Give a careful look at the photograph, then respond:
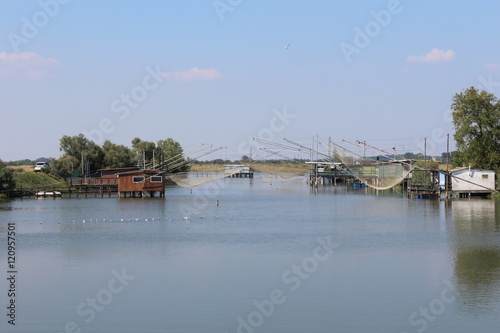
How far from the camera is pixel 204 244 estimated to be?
3023cm

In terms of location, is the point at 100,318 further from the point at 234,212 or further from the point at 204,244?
the point at 234,212

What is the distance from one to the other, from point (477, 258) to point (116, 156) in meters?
73.6

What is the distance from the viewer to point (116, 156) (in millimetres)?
93125

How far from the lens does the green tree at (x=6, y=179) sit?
60625 mm

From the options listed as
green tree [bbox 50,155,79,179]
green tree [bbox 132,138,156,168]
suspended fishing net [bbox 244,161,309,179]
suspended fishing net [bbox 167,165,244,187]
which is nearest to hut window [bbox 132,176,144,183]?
suspended fishing net [bbox 167,165,244,187]

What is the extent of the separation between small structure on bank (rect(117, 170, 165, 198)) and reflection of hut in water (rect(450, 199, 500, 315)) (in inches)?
1152

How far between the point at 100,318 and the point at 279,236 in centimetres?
1614

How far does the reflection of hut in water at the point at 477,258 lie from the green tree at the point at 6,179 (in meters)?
40.5

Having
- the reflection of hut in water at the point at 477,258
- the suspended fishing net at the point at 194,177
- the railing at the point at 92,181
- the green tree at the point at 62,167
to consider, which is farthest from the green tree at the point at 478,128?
the green tree at the point at 62,167

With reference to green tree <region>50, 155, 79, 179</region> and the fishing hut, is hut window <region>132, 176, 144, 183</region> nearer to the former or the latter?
green tree <region>50, 155, 79, 179</region>

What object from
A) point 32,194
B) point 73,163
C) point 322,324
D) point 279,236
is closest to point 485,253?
point 279,236

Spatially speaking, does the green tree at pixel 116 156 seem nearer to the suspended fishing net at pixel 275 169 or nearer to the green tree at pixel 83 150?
the green tree at pixel 83 150

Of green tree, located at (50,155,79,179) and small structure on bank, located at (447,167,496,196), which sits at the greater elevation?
green tree, located at (50,155,79,179)

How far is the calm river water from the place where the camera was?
56.7ft
